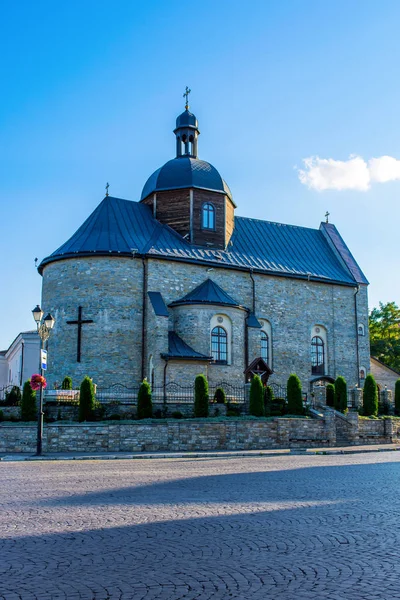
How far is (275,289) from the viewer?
130ft

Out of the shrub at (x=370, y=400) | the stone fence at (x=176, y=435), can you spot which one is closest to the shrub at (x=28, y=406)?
the stone fence at (x=176, y=435)

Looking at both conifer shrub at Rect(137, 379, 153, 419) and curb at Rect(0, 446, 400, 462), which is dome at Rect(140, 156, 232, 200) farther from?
curb at Rect(0, 446, 400, 462)

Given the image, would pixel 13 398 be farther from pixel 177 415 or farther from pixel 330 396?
pixel 330 396

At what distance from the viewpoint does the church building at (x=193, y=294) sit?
111 ft

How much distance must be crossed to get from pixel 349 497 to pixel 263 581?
5.90m

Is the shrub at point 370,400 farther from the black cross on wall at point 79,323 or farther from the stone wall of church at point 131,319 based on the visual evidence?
the black cross on wall at point 79,323

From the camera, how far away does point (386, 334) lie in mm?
56375

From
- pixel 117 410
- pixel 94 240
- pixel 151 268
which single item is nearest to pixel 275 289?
pixel 151 268

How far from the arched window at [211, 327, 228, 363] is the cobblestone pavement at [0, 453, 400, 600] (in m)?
20.9

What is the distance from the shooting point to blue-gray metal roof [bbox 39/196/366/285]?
1393 inches

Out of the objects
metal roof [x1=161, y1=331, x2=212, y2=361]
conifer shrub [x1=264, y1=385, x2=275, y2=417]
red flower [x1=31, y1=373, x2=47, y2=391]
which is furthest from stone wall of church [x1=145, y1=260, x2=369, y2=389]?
red flower [x1=31, y1=373, x2=47, y2=391]

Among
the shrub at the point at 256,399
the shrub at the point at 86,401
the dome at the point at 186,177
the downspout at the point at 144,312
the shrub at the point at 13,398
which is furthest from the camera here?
the dome at the point at 186,177

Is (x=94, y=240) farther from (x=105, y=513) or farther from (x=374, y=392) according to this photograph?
(x=105, y=513)

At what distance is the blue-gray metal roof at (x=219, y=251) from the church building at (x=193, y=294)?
9cm
